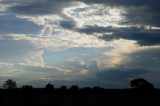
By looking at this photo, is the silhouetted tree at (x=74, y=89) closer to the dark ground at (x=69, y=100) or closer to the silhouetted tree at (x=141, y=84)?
the dark ground at (x=69, y=100)

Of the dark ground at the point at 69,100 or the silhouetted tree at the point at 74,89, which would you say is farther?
the silhouetted tree at the point at 74,89

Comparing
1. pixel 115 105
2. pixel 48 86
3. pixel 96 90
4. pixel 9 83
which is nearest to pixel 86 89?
pixel 96 90

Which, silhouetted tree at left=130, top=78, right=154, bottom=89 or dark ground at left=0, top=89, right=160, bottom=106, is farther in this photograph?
silhouetted tree at left=130, top=78, right=154, bottom=89

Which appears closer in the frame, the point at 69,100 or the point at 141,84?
the point at 69,100

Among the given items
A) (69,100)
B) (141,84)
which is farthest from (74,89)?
(69,100)

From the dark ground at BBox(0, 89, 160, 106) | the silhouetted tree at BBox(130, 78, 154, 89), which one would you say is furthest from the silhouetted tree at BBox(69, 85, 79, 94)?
the silhouetted tree at BBox(130, 78, 154, 89)

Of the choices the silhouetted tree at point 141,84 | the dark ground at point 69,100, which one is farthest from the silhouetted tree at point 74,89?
the silhouetted tree at point 141,84

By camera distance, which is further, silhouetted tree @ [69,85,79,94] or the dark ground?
silhouetted tree @ [69,85,79,94]

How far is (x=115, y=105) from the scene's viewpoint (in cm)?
8375

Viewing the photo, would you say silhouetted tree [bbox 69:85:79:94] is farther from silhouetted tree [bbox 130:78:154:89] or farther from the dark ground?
silhouetted tree [bbox 130:78:154:89]

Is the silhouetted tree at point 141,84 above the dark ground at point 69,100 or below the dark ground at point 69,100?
above

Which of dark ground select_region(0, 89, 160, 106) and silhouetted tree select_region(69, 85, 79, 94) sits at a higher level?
silhouetted tree select_region(69, 85, 79, 94)

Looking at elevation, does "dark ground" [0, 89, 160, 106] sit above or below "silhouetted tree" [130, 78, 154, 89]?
below

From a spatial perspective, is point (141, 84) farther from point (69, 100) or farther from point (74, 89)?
point (69, 100)
